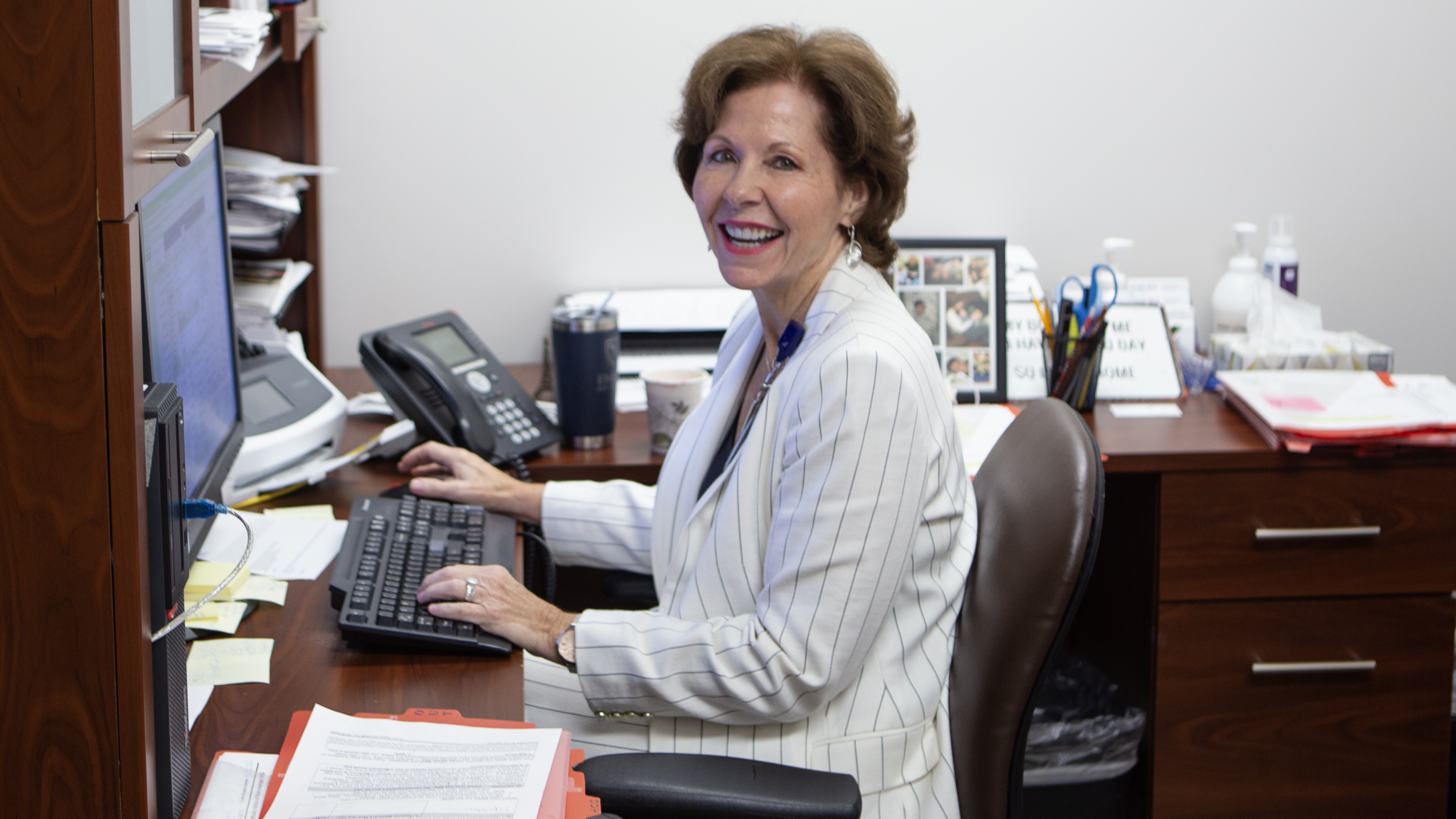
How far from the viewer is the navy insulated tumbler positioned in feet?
5.68

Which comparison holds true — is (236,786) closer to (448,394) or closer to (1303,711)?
(448,394)

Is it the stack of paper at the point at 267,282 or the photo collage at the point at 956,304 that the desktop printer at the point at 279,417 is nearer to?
the stack of paper at the point at 267,282

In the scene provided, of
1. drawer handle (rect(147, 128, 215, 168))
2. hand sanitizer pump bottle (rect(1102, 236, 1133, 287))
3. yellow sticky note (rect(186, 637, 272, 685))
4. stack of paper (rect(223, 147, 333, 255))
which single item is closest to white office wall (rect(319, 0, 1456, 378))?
hand sanitizer pump bottle (rect(1102, 236, 1133, 287))

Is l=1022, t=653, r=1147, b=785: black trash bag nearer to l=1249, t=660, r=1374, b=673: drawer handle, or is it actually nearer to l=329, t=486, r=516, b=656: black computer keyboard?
l=1249, t=660, r=1374, b=673: drawer handle

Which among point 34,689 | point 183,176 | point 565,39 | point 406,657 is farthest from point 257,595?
point 565,39

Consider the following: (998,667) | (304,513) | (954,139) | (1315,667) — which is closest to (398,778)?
(998,667)

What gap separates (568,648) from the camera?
1219 mm

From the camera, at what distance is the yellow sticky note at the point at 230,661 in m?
1.07

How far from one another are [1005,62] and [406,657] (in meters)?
1.56

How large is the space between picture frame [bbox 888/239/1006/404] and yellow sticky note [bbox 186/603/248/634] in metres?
1.16

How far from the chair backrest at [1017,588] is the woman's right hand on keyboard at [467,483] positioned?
0.59 meters

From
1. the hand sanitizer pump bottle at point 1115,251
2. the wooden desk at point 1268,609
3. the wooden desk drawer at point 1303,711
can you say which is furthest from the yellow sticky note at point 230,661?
the hand sanitizer pump bottle at point 1115,251

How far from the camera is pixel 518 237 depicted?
2188mm

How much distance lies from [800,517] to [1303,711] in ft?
3.63
